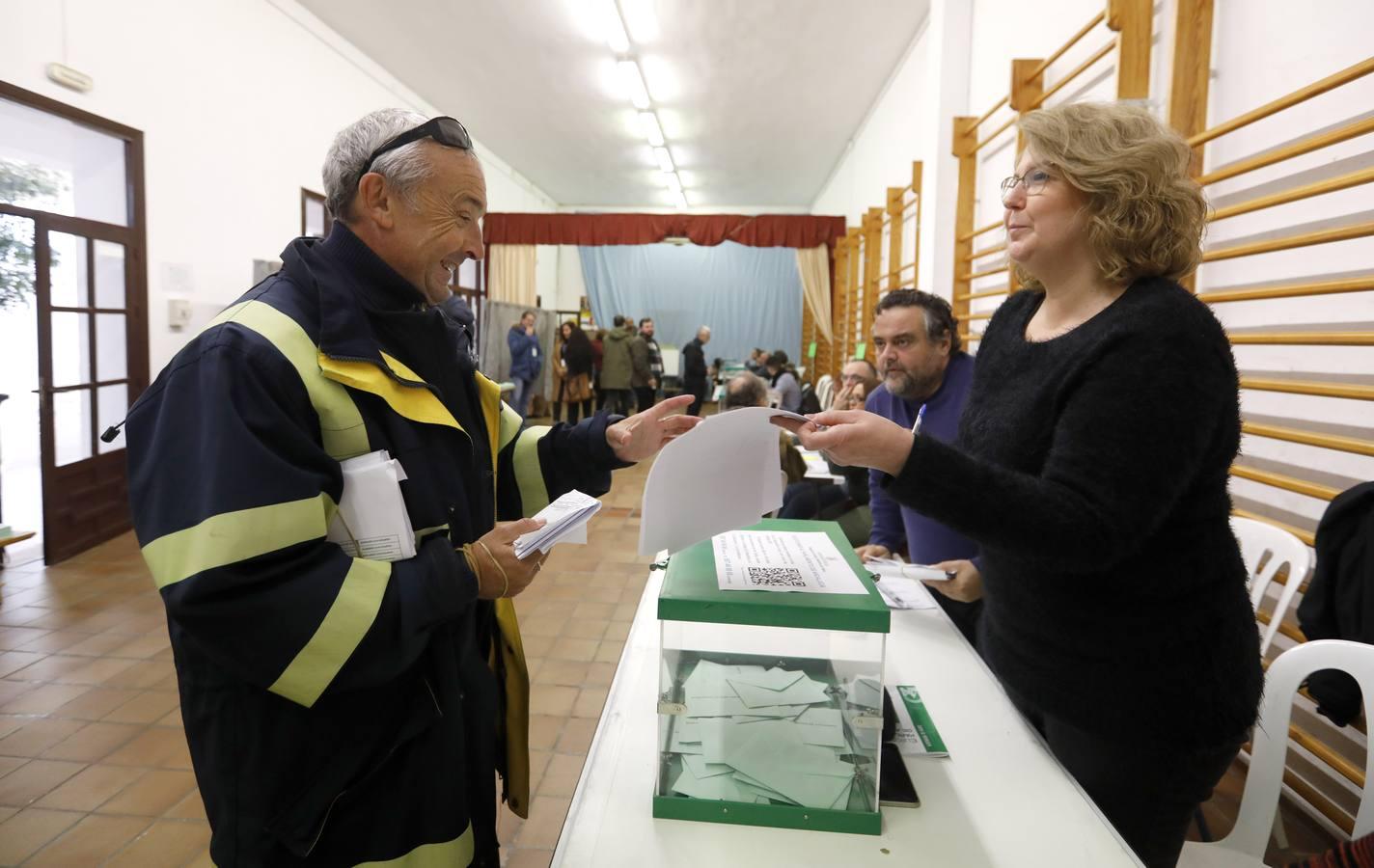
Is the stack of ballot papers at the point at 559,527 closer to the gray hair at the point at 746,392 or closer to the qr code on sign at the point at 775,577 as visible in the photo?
the qr code on sign at the point at 775,577

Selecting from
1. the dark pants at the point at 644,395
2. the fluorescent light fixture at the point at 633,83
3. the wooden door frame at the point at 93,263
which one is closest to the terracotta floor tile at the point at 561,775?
the wooden door frame at the point at 93,263

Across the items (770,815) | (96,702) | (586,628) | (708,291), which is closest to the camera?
(770,815)

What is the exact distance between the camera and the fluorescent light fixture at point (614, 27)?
18.5ft

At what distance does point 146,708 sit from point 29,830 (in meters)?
0.61

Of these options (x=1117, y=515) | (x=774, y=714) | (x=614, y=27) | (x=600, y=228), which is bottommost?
(x=774, y=714)

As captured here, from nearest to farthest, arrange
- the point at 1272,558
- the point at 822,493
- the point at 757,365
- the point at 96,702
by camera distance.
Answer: the point at 1272,558, the point at 96,702, the point at 822,493, the point at 757,365

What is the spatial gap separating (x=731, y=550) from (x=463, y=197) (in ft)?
2.08

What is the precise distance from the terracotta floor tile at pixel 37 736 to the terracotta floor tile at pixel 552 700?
1.45 metres

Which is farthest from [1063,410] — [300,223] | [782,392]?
[300,223]

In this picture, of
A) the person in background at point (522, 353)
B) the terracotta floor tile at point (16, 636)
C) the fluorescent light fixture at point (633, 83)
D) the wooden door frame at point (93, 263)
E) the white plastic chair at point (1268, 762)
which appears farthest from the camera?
the person in background at point (522, 353)

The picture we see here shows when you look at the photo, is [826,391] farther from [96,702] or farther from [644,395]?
[96,702]

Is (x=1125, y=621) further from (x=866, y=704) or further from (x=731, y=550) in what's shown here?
(x=731, y=550)

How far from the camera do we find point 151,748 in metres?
2.29

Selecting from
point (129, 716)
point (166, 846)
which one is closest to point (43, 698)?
point (129, 716)
